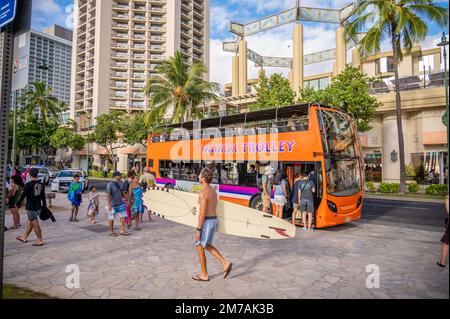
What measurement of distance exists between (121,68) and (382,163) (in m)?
54.0

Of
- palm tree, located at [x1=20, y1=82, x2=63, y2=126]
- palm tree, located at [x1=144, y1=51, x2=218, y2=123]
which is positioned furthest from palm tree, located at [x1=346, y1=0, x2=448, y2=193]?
palm tree, located at [x1=20, y1=82, x2=63, y2=126]

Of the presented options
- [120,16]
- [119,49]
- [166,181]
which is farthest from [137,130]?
[120,16]

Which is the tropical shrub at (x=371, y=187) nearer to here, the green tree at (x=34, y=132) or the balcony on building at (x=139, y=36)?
the green tree at (x=34, y=132)

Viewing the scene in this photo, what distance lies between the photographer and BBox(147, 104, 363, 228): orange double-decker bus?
9305 millimetres

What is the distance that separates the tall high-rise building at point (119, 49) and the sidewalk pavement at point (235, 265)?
56.5 metres

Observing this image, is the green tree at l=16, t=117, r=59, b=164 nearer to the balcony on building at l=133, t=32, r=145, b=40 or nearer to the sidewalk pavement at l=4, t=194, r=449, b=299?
the balcony on building at l=133, t=32, r=145, b=40

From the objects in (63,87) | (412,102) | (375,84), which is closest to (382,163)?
(412,102)

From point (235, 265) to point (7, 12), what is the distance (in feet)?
18.3

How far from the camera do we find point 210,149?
13.7m

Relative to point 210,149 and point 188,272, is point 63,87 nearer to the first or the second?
point 210,149

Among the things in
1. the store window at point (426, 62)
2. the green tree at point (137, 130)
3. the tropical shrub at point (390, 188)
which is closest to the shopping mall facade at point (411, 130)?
the tropical shrub at point (390, 188)

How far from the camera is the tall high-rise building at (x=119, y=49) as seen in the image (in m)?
60.0

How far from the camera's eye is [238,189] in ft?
40.2

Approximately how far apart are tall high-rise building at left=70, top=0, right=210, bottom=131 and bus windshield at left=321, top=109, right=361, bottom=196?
55.2 m
